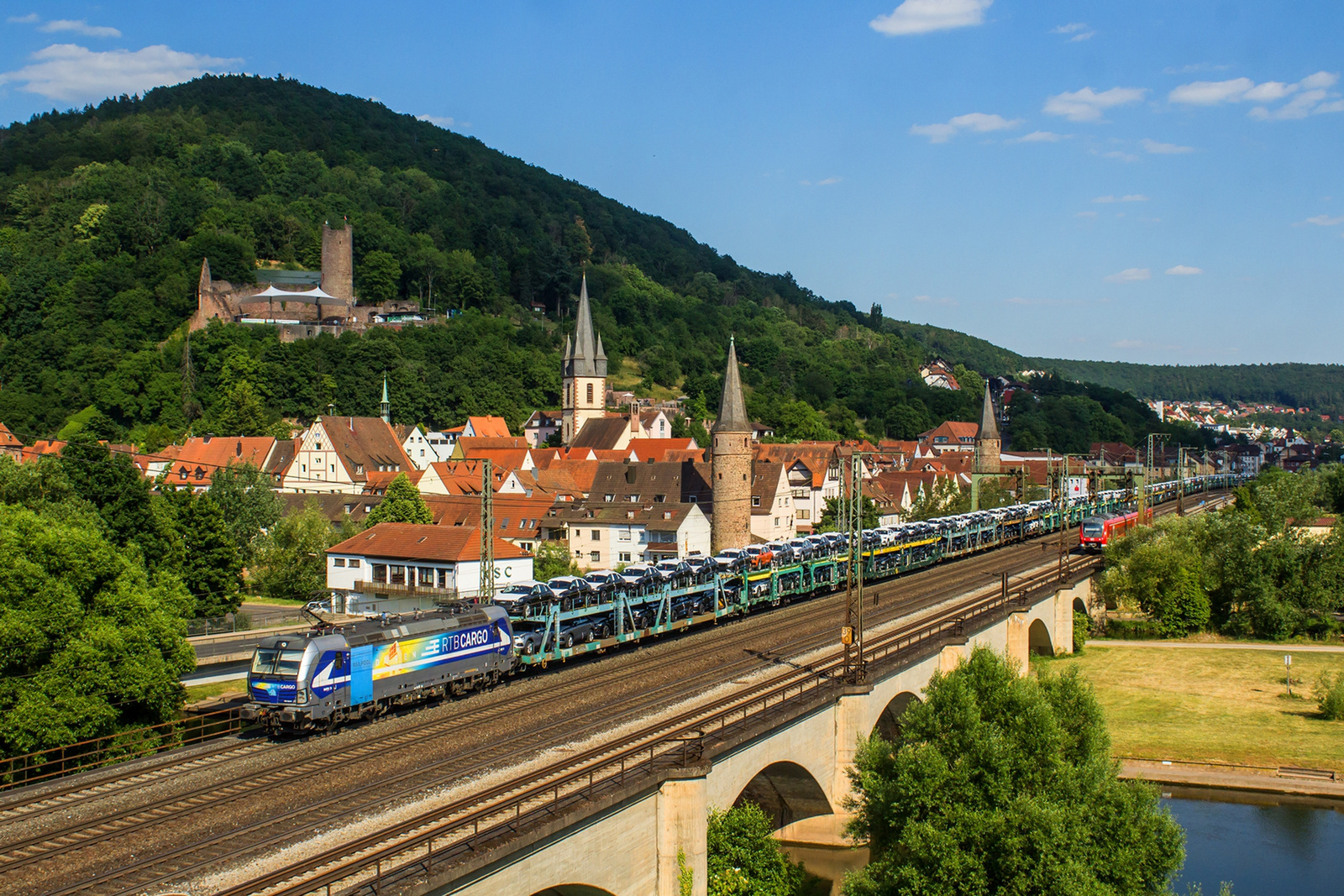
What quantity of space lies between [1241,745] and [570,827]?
35.6m

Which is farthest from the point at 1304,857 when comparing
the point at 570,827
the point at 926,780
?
the point at 570,827

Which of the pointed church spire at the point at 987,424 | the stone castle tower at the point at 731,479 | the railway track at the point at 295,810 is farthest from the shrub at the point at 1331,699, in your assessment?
the pointed church spire at the point at 987,424

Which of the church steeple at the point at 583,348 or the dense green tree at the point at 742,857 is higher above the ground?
the church steeple at the point at 583,348

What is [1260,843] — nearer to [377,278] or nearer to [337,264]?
[337,264]

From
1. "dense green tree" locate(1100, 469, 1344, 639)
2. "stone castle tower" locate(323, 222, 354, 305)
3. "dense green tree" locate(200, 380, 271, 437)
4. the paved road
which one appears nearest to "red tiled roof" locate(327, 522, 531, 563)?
the paved road

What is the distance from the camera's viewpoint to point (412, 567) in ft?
212

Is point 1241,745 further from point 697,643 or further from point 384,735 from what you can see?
point 384,735

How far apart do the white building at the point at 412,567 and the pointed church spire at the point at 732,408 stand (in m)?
17.2

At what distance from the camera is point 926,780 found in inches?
1011

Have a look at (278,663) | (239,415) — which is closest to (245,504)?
(278,663)

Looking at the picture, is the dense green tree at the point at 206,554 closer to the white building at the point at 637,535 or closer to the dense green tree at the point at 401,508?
the dense green tree at the point at 401,508

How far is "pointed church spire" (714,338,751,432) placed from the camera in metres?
74.8

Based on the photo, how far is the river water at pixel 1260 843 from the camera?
33344mm

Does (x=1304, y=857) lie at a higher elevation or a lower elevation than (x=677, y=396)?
lower
